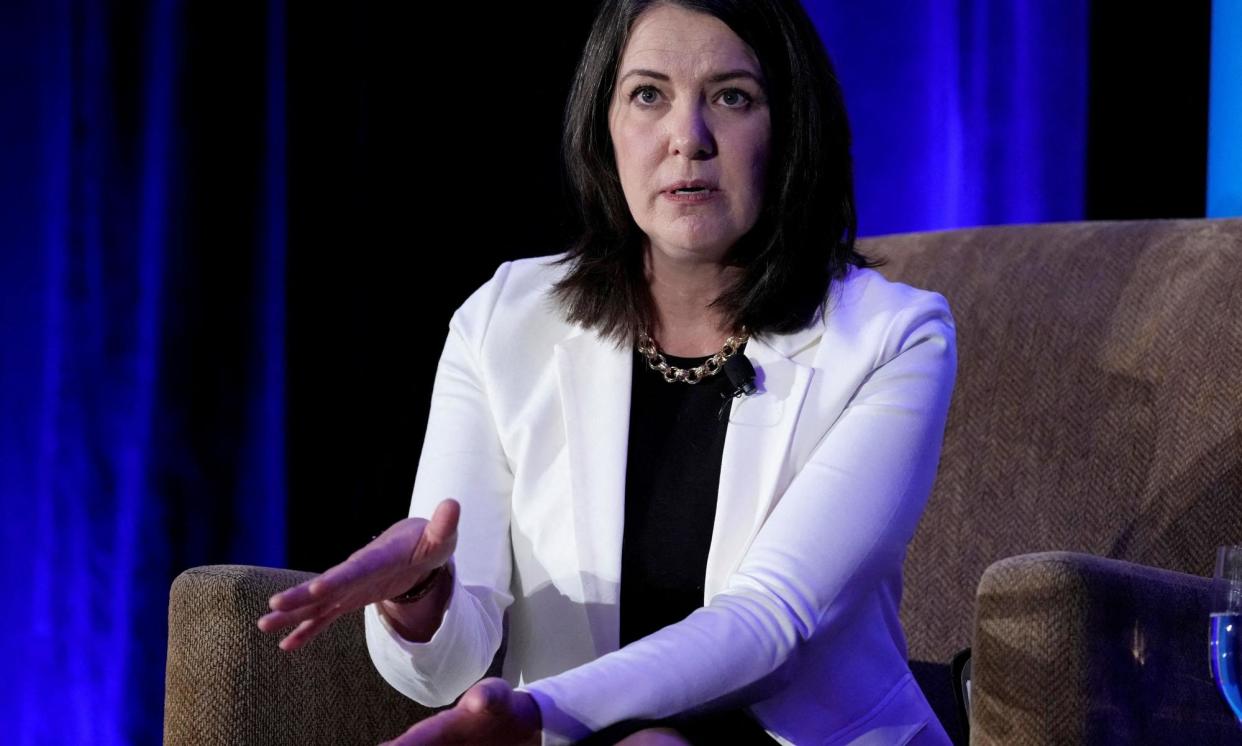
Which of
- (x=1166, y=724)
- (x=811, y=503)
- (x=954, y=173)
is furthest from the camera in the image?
(x=954, y=173)

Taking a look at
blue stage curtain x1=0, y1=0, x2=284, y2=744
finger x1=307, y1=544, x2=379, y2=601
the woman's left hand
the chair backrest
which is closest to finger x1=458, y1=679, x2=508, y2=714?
the woman's left hand

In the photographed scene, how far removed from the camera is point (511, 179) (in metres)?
2.56

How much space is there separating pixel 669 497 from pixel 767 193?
1.09 feet

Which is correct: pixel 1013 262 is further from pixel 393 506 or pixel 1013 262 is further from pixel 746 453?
pixel 393 506

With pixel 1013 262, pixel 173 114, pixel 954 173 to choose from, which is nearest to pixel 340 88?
pixel 173 114

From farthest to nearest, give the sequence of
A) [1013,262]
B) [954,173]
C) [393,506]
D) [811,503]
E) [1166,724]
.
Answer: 1. [393,506]
2. [954,173]
3. [1013,262]
4. [811,503]
5. [1166,724]

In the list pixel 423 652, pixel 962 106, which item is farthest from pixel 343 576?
pixel 962 106

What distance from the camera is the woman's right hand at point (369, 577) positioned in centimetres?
100

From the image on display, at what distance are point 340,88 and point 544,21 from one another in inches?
15.1

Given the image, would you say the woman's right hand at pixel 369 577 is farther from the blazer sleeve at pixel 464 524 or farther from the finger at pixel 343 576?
the blazer sleeve at pixel 464 524

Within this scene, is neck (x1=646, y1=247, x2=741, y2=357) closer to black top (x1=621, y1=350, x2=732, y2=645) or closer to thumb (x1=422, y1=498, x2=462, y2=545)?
black top (x1=621, y1=350, x2=732, y2=645)

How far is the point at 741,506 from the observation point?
1.37 metres

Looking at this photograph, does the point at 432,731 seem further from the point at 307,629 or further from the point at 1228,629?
the point at 1228,629

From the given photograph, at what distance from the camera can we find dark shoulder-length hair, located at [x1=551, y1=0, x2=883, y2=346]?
1457 millimetres
